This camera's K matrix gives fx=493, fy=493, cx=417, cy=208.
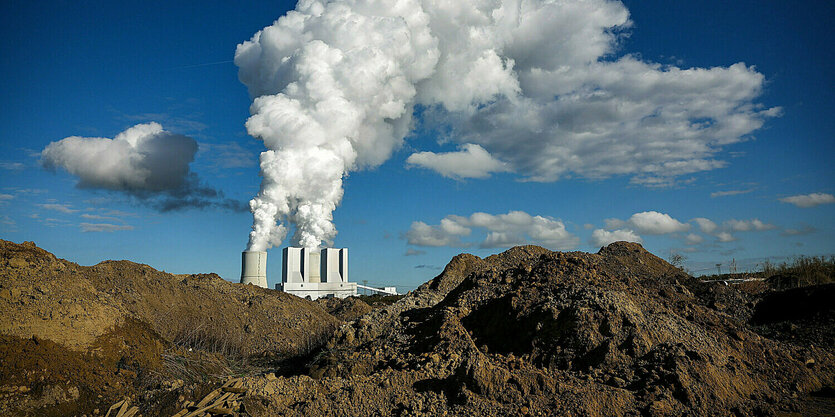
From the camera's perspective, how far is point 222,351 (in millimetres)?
10367

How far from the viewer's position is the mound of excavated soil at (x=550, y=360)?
5.84 m

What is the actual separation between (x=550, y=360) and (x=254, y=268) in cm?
2399

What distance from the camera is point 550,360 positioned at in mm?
7043

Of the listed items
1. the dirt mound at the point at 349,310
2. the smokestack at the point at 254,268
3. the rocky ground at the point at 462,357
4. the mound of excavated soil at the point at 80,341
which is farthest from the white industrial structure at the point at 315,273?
the rocky ground at the point at 462,357

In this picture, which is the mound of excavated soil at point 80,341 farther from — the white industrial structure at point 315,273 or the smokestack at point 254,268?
the white industrial structure at point 315,273

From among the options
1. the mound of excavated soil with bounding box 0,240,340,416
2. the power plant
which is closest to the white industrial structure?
the power plant

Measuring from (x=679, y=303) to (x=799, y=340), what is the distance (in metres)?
2.90

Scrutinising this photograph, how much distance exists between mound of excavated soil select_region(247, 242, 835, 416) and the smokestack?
19712 mm

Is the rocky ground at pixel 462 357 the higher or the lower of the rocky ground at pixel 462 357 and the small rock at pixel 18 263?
the lower

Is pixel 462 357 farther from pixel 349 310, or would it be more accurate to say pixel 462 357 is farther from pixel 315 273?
pixel 315 273

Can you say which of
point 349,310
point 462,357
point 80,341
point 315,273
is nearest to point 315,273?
point 315,273

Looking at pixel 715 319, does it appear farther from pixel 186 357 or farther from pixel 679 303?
pixel 186 357

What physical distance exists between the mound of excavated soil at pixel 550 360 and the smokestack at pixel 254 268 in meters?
19.7

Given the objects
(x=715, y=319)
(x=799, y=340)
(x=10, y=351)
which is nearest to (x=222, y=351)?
(x=10, y=351)
